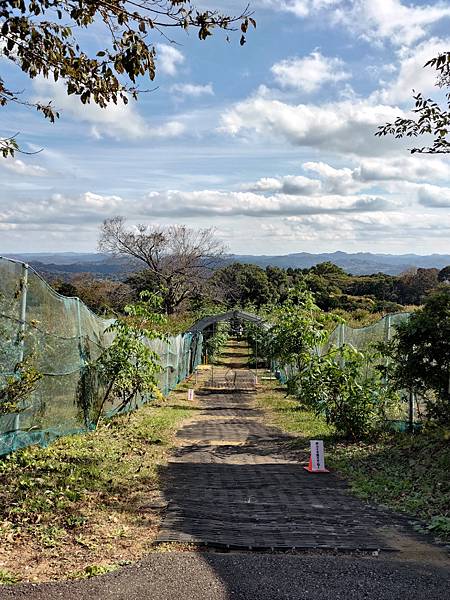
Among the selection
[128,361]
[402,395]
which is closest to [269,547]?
[402,395]

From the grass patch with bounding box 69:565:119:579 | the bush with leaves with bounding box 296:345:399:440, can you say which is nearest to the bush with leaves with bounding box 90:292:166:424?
the bush with leaves with bounding box 296:345:399:440

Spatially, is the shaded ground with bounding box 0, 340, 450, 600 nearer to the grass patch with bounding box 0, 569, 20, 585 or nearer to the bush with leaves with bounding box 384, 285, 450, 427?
the grass patch with bounding box 0, 569, 20, 585

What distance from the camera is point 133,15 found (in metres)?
4.89

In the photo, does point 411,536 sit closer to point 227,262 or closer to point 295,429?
point 295,429

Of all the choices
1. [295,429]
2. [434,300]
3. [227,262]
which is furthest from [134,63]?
[227,262]

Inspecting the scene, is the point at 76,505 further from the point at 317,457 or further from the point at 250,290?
the point at 250,290

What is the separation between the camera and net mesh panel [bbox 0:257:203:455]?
21.9ft

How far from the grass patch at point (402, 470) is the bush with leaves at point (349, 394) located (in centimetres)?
30

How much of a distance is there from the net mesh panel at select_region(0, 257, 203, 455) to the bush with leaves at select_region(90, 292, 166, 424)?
8.5 inches

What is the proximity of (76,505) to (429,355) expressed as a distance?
17.7 ft

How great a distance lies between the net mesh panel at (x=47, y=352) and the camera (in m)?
6.67

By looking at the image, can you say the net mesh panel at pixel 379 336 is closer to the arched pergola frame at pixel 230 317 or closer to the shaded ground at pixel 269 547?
the shaded ground at pixel 269 547

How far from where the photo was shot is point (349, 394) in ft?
32.0

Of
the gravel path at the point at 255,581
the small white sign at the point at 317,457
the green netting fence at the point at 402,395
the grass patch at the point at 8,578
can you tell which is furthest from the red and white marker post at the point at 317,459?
the grass patch at the point at 8,578
